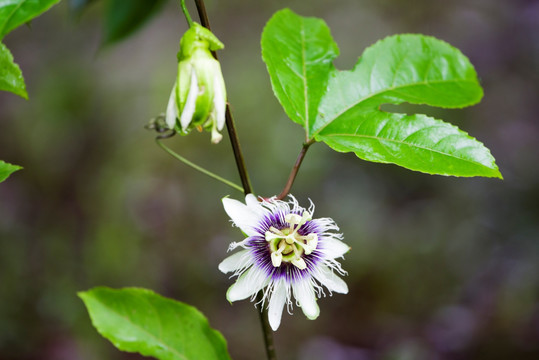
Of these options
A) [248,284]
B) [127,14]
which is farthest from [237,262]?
[127,14]

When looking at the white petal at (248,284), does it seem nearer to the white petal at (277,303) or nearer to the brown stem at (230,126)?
the white petal at (277,303)

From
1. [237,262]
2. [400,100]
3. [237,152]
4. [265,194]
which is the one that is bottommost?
[237,262]

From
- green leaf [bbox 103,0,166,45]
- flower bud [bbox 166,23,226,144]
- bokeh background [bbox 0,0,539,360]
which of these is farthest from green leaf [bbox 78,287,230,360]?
bokeh background [bbox 0,0,539,360]

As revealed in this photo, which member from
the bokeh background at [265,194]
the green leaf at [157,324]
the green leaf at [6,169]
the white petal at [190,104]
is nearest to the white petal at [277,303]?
the green leaf at [157,324]

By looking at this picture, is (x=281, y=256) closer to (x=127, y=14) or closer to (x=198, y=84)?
(x=198, y=84)

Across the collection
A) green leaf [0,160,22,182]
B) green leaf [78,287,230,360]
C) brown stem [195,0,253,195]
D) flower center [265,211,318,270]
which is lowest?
green leaf [78,287,230,360]

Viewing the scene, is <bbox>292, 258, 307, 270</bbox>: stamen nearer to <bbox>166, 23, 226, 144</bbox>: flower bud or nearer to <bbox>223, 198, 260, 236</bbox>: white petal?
<bbox>223, 198, 260, 236</bbox>: white petal
